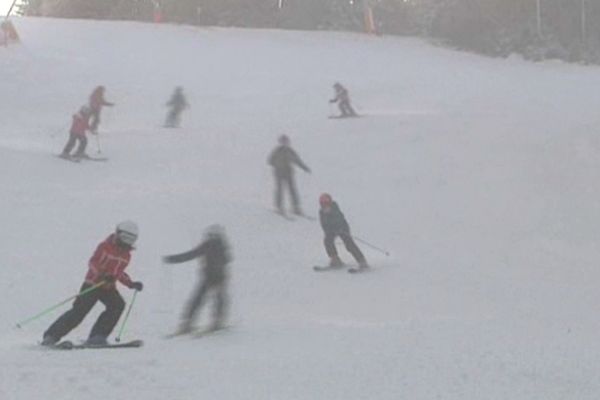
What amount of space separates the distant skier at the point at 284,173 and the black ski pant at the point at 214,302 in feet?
25.5

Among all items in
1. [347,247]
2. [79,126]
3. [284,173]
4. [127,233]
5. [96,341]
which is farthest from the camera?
[79,126]

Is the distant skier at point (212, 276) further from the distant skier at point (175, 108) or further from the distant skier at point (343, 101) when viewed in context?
the distant skier at point (343, 101)

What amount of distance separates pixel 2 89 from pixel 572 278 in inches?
835

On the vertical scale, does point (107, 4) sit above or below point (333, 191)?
above

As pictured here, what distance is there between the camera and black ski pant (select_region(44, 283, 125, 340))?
37.1ft

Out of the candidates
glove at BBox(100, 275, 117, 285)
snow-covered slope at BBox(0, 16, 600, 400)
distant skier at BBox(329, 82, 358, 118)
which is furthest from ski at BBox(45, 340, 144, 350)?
distant skier at BBox(329, 82, 358, 118)

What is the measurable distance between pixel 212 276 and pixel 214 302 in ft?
1.09

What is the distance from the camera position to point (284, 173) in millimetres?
20812

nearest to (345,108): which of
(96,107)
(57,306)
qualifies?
(96,107)

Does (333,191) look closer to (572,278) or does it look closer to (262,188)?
(262,188)

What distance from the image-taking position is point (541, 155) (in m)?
27.0

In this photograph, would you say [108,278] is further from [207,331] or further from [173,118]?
[173,118]

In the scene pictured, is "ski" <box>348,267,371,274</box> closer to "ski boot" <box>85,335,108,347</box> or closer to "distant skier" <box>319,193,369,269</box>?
"distant skier" <box>319,193,369,269</box>

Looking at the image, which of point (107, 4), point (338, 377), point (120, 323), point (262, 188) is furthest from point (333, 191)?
point (107, 4)
